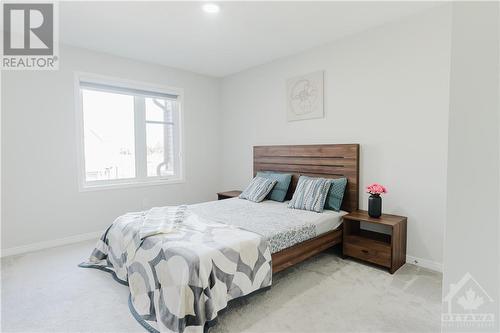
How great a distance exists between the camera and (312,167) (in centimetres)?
363

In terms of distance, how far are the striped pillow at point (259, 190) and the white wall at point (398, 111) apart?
0.75 metres

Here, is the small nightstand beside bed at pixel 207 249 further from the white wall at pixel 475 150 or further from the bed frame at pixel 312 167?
the white wall at pixel 475 150

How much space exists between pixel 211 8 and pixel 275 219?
2.16 m

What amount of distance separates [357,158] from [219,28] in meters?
2.19

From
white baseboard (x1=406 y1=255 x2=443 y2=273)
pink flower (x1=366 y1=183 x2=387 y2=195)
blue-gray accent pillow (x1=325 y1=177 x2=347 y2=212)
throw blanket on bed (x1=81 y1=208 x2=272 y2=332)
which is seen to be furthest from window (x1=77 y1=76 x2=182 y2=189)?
white baseboard (x1=406 y1=255 x2=443 y2=273)

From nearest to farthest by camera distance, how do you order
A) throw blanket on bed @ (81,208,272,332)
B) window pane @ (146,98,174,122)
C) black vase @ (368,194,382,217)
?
throw blanket on bed @ (81,208,272,332)
black vase @ (368,194,382,217)
window pane @ (146,98,174,122)

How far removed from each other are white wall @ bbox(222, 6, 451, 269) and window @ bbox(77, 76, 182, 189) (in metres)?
2.18

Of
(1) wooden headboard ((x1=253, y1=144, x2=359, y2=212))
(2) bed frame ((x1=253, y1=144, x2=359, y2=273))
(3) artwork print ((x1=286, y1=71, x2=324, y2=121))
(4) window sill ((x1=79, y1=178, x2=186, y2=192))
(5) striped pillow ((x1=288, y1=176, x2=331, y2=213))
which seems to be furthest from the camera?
(4) window sill ((x1=79, y1=178, x2=186, y2=192))

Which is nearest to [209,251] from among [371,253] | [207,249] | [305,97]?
[207,249]

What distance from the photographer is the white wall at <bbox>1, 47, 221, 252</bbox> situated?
10.4ft

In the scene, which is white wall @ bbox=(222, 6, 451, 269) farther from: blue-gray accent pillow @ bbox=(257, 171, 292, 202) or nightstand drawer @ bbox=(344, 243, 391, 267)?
blue-gray accent pillow @ bbox=(257, 171, 292, 202)

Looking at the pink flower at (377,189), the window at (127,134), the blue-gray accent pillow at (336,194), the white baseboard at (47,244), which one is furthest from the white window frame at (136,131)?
the pink flower at (377,189)

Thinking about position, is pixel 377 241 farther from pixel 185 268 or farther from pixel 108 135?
pixel 108 135

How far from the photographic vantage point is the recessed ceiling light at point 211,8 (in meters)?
2.57
